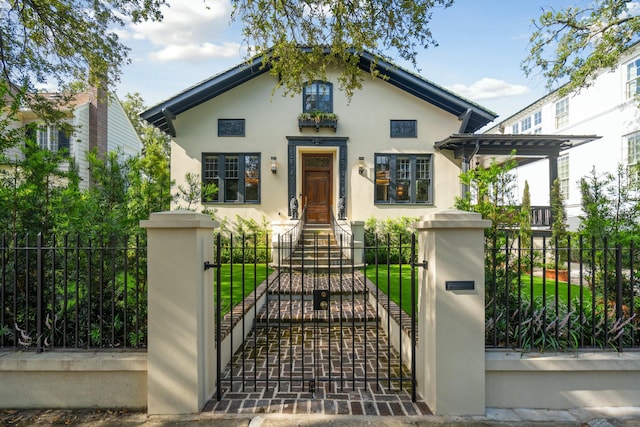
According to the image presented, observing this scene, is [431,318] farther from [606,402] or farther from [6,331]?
[6,331]

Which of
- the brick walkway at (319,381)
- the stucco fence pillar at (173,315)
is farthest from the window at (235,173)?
the stucco fence pillar at (173,315)

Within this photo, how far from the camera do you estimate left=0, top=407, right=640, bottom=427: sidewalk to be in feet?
10.2

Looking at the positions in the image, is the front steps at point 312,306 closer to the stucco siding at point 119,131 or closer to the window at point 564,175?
the stucco siding at point 119,131

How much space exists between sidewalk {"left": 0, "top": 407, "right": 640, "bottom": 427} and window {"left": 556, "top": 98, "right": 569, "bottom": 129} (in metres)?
20.4

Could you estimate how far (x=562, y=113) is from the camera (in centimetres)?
1956

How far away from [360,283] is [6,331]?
19.9 feet

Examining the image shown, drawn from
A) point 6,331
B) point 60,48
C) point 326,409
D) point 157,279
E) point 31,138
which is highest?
point 60,48

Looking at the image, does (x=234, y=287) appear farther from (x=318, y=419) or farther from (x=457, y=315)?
(x=457, y=315)

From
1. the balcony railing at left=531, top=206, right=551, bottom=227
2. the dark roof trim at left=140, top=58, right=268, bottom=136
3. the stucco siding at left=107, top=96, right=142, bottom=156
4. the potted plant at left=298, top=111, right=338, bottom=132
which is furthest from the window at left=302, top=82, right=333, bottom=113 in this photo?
the stucco siding at left=107, top=96, right=142, bottom=156

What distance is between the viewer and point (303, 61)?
21.1 ft

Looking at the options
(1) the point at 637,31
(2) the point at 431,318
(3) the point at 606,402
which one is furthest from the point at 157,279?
(1) the point at 637,31

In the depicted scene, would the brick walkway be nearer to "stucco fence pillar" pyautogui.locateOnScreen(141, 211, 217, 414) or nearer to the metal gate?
the metal gate

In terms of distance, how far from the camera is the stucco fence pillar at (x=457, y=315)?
3260 millimetres

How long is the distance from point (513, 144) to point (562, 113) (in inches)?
380
